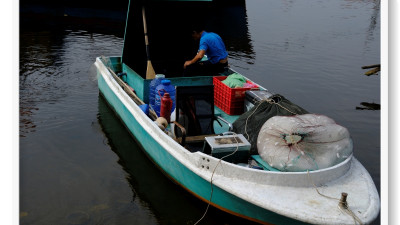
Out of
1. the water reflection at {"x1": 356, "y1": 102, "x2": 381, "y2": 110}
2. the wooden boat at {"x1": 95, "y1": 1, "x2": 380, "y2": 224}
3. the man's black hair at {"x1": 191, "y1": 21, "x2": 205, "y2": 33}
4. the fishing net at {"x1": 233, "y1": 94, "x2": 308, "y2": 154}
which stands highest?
the man's black hair at {"x1": 191, "y1": 21, "x2": 205, "y2": 33}

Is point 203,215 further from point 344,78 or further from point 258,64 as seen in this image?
point 258,64

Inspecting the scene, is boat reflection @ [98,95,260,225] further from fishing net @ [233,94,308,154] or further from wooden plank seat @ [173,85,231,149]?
fishing net @ [233,94,308,154]

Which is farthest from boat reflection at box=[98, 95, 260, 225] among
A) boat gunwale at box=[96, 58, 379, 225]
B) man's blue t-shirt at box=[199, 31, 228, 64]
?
man's blue t-shirt at box=[199, 31, 228, 64]

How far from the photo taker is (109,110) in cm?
941

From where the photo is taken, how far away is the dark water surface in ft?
19.2

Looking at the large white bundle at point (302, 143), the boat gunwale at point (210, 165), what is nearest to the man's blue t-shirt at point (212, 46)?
the boat gunwale at point (210, 165)

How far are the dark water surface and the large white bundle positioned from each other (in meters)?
1.08

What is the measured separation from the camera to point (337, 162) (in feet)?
16.9

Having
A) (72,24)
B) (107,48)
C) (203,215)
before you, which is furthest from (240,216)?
(72,24)

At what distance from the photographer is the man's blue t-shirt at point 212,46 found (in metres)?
8.20

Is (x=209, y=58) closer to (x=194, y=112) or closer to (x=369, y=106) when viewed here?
(x=194, y=112)

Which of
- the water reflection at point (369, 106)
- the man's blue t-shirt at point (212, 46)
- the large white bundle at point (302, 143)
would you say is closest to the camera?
the large white bundle at point (302, 143)

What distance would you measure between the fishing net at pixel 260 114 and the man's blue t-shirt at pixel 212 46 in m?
2.39

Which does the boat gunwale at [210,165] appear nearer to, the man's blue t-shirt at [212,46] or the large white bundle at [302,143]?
the large white bundle at [302,143]
